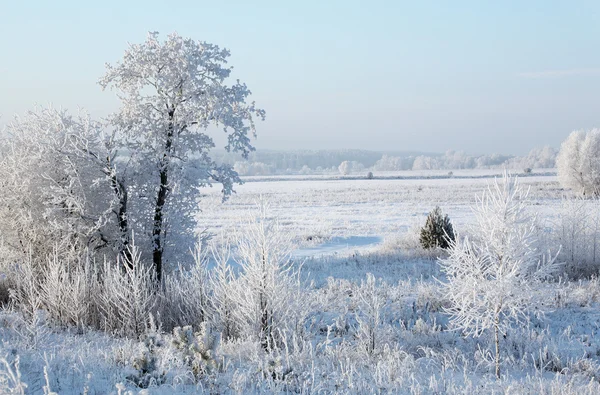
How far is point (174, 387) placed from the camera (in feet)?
14.8

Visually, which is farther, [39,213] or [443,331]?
[39,213]

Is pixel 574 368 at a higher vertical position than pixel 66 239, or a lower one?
lower

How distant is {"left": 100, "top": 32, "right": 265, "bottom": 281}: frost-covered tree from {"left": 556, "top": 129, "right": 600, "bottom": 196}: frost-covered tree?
39.1m

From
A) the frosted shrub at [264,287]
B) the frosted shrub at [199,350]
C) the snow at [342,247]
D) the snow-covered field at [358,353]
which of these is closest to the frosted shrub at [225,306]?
the frosted shrub at [264,287]

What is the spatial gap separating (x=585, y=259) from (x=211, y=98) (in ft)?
33.1

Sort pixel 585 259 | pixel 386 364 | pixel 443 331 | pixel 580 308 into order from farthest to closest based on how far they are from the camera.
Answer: pixel 585 259, pixel 580 308, pixel 443 331, pixel 386 364

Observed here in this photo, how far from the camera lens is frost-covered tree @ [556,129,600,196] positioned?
139 ft

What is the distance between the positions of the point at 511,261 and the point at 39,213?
971cm

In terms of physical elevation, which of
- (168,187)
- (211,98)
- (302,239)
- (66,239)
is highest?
(211,98)

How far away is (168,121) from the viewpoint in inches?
423

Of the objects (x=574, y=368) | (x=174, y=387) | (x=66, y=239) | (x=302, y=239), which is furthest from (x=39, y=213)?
(x=302, y=239)

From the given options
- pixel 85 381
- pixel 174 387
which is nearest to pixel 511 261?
pixel 174 387

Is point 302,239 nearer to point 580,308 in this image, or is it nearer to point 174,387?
point 580,308

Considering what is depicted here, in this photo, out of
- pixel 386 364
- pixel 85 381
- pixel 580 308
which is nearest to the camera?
pixel 85 381
